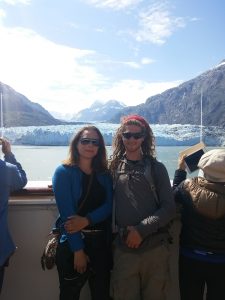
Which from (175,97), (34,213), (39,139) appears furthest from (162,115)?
(34,213)

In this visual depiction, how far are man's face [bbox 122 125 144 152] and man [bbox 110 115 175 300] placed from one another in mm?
114

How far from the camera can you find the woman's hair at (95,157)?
238 cm

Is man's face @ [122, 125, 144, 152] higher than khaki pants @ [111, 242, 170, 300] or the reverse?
higher

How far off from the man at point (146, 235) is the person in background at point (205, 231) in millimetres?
115

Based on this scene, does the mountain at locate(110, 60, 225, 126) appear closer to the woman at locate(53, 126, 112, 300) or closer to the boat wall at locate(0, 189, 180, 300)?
the boat wall at locate(0, 189, 180, 300)

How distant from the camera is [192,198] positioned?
226 centimetres

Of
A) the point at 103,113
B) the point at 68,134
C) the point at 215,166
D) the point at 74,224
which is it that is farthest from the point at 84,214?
the point at 103,113

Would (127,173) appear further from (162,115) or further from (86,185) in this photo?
(162,115)

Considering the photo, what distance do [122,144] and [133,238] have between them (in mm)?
643

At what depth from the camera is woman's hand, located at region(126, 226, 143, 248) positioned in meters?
2.19

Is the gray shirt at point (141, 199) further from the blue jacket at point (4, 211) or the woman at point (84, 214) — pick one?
the blue jacket at point (4, 211)

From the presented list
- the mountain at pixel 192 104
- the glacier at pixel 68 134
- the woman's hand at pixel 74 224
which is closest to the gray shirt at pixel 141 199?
the woman's hand at pixel 74 224

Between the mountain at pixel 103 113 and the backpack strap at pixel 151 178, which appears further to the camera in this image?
the mountain at pixel 103 113

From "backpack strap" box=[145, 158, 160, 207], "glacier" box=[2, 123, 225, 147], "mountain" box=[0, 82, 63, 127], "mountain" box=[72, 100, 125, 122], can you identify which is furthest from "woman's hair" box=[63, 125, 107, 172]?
"mountain" box=[72, 100, 125, 122]
